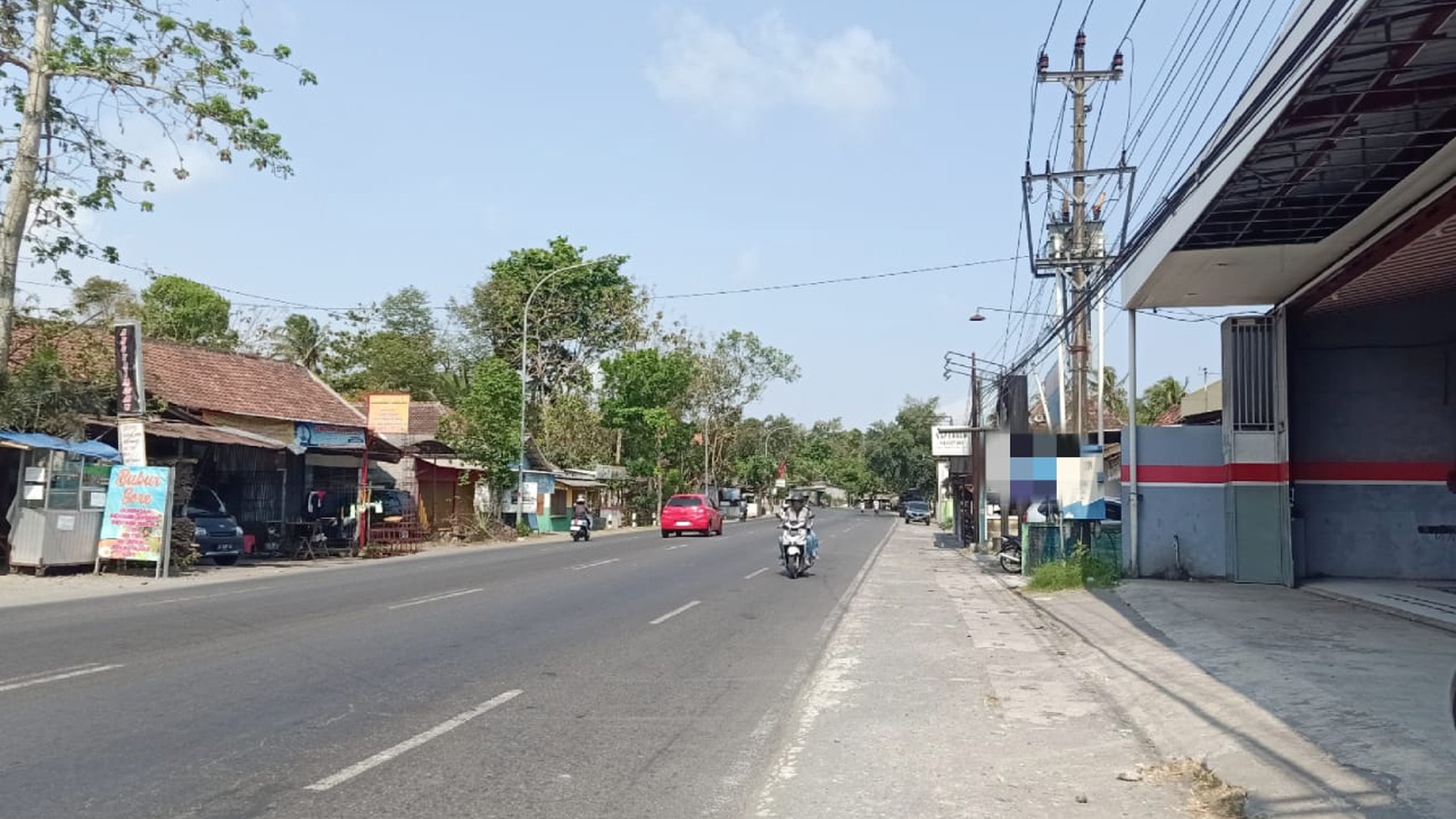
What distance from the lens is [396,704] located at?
8656 millimetres

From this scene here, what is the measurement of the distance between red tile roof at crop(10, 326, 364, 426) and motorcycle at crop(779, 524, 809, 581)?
14.4 m

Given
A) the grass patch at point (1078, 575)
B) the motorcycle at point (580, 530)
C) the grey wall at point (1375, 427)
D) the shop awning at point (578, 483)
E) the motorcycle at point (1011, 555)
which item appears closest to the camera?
the grey wall at point (1375, 427)

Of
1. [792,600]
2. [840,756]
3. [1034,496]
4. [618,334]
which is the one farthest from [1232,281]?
[618,334]

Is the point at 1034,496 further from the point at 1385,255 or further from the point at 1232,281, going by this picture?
the point at 1385,255

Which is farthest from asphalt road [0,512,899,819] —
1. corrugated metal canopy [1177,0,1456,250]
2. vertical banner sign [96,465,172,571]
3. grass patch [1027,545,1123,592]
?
corrugated metal canopy [1177,0,1456,250]

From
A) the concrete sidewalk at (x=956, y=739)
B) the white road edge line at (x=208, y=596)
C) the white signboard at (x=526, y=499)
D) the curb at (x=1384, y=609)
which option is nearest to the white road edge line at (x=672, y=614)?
the concrete sidewalk at (x=956, y=739)

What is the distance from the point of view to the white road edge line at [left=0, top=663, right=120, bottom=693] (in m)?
8.89

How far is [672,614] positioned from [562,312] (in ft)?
153

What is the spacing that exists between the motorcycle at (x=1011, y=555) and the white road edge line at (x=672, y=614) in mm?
10465

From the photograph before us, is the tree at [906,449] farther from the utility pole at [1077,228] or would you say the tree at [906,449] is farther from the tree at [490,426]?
the utility pole at [1077,228]

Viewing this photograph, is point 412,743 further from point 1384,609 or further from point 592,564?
point 592,564

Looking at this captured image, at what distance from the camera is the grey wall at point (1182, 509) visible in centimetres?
1869

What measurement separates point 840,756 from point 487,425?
114 feet

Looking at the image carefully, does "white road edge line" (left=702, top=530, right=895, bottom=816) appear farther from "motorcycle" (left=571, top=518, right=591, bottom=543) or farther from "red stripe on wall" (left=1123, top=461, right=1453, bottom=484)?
"motorcycle" (left=571, top=518, right=591, bottom=543)
